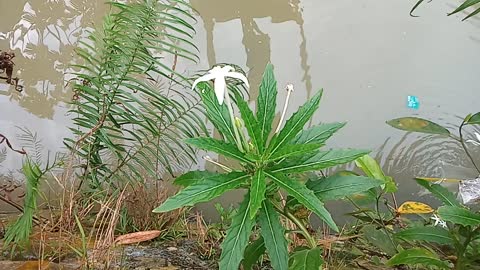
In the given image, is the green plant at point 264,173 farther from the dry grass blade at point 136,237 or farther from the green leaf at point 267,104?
the dry grass blade at point 136,237

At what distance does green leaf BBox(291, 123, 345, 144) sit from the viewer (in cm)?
81

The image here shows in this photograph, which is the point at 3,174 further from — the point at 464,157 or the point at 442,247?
the point at 464,157

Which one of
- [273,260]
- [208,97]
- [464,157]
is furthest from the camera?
[464,157]

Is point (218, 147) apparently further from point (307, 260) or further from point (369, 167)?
point (369, 167)

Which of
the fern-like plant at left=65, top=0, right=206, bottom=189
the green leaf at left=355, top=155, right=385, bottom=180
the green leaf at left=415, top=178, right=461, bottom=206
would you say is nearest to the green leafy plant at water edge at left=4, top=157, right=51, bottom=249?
the fern-like plant at left=65, top=0, right=206, bottom=189

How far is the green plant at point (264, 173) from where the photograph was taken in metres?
0.72

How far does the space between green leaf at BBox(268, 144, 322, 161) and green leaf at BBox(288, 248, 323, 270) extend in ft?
0.54

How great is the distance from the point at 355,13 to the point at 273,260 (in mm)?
1365

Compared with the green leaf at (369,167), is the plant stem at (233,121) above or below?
above

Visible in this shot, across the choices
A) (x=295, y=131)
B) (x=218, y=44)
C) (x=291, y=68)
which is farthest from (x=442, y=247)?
(x=218, y=44)

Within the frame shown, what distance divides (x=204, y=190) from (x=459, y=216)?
16.5 inches

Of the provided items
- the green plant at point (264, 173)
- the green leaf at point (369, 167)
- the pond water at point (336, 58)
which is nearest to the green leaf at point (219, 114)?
the green plant at point (264, 173)

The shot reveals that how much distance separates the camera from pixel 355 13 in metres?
1.89

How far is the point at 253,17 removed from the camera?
1.89m
